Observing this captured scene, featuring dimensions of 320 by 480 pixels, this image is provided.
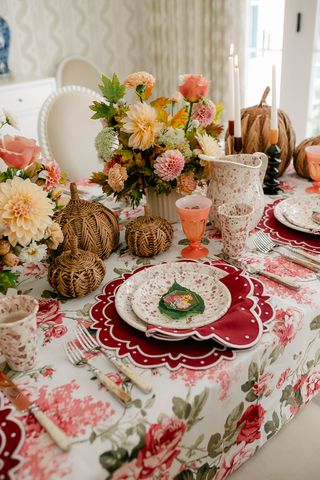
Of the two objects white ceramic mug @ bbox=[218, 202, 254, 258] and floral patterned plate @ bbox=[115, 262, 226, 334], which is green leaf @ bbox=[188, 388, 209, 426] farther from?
white ceramic mug @ bbox=[218, 202, 254, 258]

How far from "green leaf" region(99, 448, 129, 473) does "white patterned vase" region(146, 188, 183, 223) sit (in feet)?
2.25

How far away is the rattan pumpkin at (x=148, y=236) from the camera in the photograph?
102 centimetres

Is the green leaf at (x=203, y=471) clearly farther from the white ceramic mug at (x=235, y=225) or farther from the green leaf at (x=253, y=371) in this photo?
the white ceramic mug at (x=235, y=225)

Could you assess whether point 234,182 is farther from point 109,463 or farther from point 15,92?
point 15,92

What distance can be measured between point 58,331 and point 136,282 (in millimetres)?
189

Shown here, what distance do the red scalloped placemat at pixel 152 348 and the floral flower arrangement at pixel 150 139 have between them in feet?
1.22

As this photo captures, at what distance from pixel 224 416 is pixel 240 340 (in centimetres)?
12

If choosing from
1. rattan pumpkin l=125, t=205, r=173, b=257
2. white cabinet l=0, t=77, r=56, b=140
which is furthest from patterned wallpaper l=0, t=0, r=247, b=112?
rattan pumpkin l=125, t=205, r=173, b=257

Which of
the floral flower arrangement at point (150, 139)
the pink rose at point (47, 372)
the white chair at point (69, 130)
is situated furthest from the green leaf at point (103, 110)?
the white chair at point (69, 130)

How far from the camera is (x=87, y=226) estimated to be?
1003mm

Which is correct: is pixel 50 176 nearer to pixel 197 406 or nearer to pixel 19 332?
pixel 19 332

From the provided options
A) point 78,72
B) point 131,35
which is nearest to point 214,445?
point 78,72

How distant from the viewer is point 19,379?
716 mm

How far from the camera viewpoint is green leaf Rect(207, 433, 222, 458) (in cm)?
73
